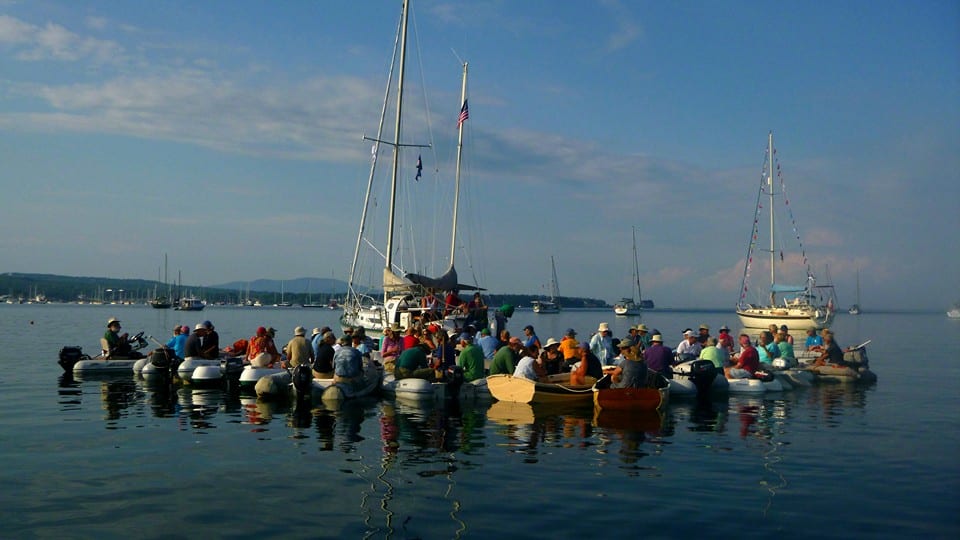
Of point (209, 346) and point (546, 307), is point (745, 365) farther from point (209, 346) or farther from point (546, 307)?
point (546, 307)

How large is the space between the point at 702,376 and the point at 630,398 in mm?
4203

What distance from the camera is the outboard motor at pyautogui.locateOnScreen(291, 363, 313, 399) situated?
1972 cm

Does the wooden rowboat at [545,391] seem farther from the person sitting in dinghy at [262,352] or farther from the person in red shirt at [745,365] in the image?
the person sitting in dinghy at [262,352]

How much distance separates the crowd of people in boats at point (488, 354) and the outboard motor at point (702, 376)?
0.87m

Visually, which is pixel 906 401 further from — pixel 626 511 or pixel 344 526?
pixel 344 526

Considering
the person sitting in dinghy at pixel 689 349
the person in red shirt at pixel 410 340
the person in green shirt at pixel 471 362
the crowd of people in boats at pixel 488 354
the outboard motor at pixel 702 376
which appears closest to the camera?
the crowd of people in boats at pixel 488 354

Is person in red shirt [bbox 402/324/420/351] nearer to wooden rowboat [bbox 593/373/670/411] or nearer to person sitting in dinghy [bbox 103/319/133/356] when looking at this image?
wooden rowboat [bbox 593/373/670/411]

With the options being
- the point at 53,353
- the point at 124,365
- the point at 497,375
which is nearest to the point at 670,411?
the point at 497,375

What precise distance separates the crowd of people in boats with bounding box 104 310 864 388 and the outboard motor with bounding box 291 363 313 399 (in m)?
0.66

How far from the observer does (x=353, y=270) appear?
44375 millimetres

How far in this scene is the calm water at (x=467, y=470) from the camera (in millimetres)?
9586

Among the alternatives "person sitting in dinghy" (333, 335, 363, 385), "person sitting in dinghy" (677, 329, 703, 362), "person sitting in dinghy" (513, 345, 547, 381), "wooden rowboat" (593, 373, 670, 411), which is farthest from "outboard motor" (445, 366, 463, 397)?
"person sitting in dinghy" (677, 329, 703, 362)

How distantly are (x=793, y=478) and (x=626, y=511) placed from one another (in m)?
3.56

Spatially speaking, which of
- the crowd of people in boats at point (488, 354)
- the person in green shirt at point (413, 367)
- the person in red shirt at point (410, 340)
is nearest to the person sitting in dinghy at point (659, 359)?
the crowd of people in boats at point (488, 354)
